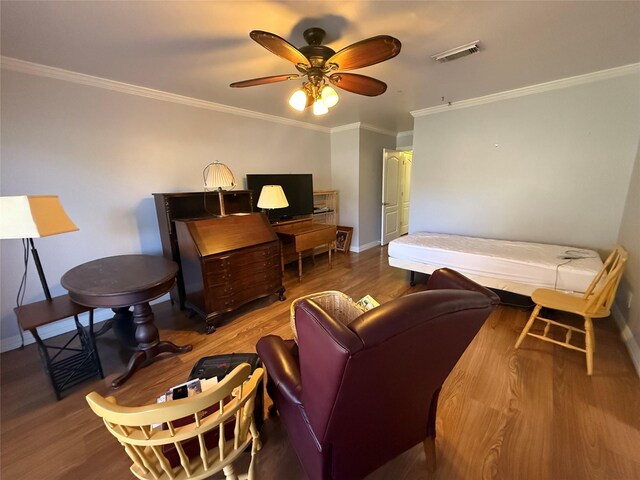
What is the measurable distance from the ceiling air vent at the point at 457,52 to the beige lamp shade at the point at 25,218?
315 cm

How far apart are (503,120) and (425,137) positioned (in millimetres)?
993

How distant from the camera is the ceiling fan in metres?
1.39

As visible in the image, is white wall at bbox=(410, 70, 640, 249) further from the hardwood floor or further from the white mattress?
the hardwood floor

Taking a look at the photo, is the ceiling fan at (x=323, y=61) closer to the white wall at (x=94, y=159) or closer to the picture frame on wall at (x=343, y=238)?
the white wall at (x=94, y=159)

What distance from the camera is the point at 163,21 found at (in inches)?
64.7

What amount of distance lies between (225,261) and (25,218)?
131 centimetres

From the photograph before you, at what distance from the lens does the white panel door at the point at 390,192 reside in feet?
16.4

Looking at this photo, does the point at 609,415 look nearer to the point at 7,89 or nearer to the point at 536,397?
the point at 536,397

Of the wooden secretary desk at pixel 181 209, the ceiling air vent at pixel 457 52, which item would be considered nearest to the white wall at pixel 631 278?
the ceiling air vent at pixel 457 52

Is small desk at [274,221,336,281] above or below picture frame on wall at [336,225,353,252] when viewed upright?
above

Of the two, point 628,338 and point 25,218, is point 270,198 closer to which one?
point 25,218

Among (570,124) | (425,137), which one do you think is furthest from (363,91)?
(570,124)

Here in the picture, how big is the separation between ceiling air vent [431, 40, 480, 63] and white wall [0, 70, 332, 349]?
257 centimetres

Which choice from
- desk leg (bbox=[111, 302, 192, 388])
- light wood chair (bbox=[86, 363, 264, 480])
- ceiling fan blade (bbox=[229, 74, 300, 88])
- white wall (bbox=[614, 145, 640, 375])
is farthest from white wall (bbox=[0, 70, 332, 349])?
white wall (bbox=[614, 145, 640, 375])
